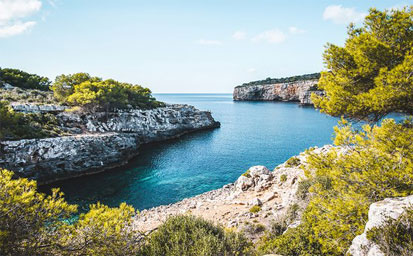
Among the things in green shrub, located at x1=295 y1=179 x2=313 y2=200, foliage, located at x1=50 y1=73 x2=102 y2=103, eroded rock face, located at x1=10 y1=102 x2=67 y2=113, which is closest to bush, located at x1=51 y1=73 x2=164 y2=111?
Result: foliage, located at x1=50 y1=73 x2=102 y2=103

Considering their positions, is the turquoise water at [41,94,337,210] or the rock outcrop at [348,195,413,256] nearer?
the rock outcrop at [348,195,413,256]

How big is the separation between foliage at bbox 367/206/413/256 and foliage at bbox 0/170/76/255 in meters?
9.77

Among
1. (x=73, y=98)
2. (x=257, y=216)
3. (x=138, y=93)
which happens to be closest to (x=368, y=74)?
(x=257, y=216)

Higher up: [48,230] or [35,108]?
[35,108]

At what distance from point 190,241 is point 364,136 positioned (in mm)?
7817

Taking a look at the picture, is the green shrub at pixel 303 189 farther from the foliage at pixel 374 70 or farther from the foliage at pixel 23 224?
the foliage at pixel 23 224

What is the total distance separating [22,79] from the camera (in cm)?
6059

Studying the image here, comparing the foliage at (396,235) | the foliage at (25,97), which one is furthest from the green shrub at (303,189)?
the foliage at (25,97)

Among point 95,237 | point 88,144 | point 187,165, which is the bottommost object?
point 187,165

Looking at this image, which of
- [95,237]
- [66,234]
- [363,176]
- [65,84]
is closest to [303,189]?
[363,176]

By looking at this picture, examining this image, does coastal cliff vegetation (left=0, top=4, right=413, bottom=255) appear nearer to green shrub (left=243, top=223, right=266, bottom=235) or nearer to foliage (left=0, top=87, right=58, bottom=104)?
green shrub (left=243, top=223, right=266, bottom=235)

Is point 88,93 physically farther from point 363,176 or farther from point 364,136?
point 363,176

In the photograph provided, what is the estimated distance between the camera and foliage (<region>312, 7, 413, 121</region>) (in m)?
7.03

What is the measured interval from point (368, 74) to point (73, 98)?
2081 inches
